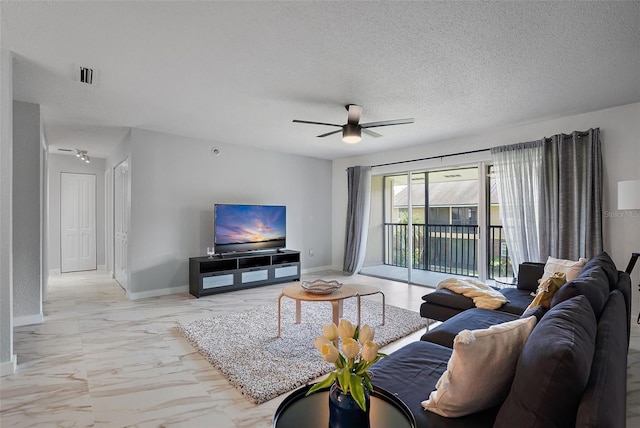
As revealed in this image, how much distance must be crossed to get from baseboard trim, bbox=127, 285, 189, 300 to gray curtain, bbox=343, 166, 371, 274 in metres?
3.03

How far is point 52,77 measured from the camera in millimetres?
2861

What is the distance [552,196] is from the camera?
3.89 meters

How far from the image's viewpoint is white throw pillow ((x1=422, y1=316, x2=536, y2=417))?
1.16m

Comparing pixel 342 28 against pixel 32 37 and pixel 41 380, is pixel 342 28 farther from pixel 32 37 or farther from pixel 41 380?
pixel 41 380

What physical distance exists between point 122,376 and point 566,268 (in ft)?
12.5

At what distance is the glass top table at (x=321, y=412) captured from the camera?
1127 millimetres

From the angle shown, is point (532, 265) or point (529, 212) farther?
point (529, 212)

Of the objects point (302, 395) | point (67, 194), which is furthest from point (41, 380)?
point (67, 194)

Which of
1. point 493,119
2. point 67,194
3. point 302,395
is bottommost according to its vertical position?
point 302,395

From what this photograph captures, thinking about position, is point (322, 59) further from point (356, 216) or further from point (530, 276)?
point (356, 216)

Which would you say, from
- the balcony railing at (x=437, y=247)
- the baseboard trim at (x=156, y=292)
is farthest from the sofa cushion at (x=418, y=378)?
the balcony railing at (x=437, y=247)

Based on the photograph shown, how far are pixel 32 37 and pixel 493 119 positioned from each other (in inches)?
178

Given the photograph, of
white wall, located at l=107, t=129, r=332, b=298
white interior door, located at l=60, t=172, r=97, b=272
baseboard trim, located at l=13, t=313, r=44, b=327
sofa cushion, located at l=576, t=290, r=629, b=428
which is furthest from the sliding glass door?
white interior door, located at l=60, t=172, r=97, b=272

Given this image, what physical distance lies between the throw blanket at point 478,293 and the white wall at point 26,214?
14.4 feet
